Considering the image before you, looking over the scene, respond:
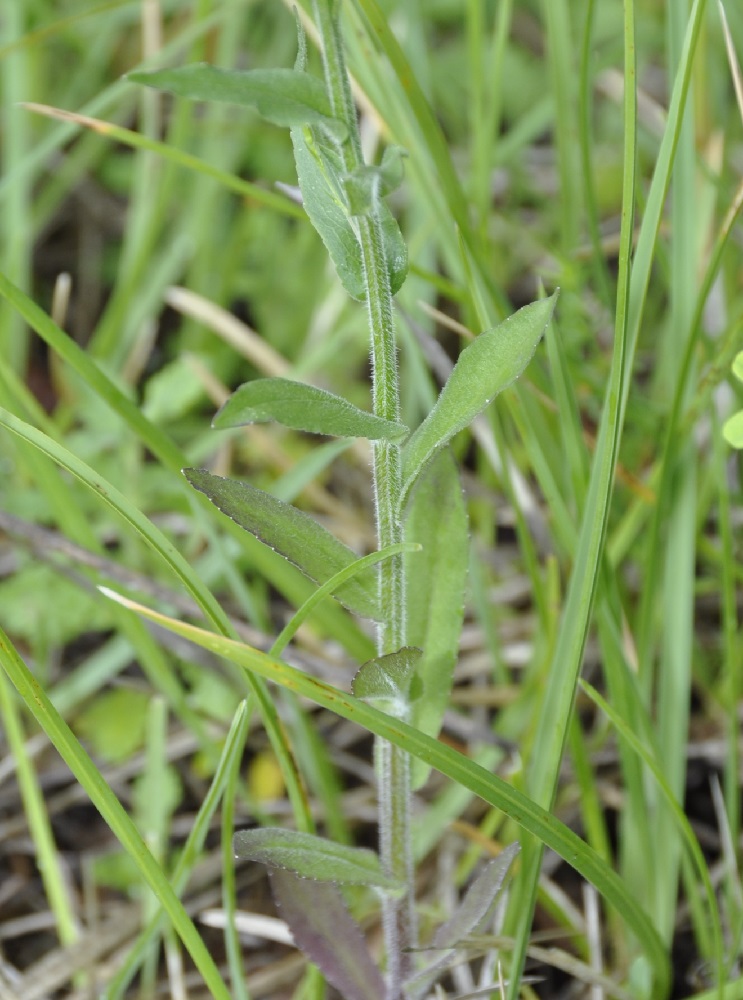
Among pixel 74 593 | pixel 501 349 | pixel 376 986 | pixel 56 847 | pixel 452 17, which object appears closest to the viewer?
pixel 501 349

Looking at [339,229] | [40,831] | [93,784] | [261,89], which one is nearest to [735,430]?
[339,229]

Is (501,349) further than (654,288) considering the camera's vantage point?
No

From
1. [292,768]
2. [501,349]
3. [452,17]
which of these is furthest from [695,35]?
[452,17]

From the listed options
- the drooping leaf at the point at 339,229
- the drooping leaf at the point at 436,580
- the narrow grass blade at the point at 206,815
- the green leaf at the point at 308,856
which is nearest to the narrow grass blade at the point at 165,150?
the drooping leaf at the point at 339,229

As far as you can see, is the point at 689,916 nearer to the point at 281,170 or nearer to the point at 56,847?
the point at 56,847

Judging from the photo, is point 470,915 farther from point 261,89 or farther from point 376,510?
point 261,89

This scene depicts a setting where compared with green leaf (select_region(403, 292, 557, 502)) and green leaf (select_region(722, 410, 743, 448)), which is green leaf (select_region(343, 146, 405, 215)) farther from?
green leaf (select_region(722, 410, 743, 448))

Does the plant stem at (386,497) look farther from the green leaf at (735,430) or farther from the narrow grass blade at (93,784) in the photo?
the green leaf at (735,430)
